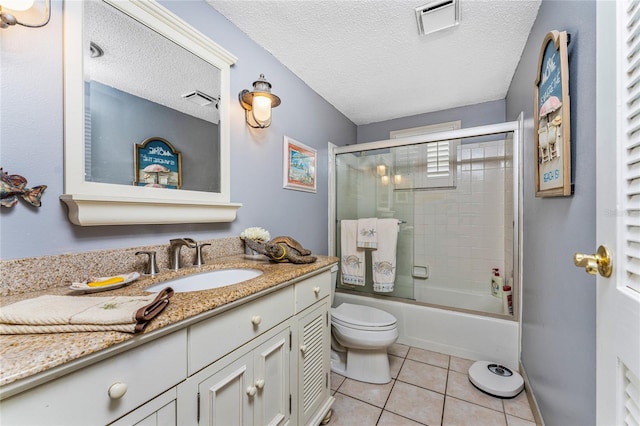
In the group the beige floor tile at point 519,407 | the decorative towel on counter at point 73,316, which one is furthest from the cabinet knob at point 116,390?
the beige floor tile at point 519,407

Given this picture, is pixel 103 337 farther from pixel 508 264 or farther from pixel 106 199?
pixel 508 264

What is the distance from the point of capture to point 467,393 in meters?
1.66

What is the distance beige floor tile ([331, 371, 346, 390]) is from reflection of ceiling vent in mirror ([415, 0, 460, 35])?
7.64 ft

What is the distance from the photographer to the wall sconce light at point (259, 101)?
150 cm

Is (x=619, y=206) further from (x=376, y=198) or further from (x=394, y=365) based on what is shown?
(x=376, y=198)

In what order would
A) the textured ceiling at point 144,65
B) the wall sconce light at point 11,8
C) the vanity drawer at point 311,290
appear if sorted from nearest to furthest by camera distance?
the wall sconce light at point 11,8 < the textured ceiling at point 144,65 < the vanity drawer at point 311,290

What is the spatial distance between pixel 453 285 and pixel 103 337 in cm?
277

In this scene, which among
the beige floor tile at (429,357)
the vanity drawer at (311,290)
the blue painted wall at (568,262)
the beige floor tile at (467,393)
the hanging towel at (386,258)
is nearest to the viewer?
the blue painted wall at (568,262)

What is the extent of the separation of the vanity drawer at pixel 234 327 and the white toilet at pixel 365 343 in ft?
2.59

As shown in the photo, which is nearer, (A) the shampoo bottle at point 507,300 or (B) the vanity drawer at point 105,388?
(B) the vanity drawer at point 105,388

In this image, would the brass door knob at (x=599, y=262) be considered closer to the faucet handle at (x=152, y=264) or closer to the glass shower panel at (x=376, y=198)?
the faucet handle at (x=152, y=264)

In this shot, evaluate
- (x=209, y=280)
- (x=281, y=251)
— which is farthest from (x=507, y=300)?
(x=209, y=280)

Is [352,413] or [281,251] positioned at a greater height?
[281,251]

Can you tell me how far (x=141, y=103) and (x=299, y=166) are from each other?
117 cm
